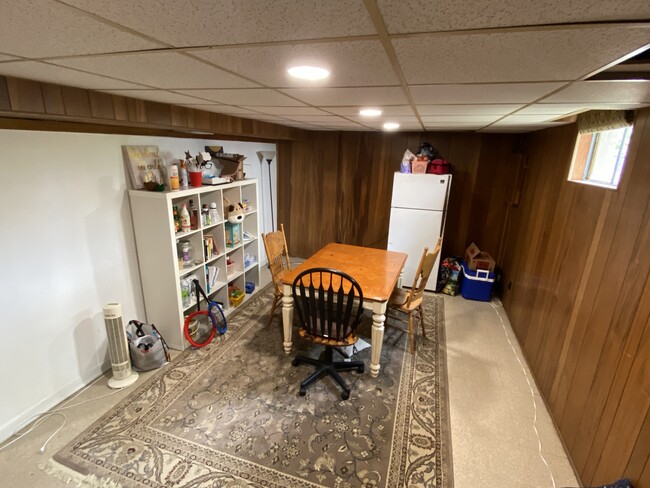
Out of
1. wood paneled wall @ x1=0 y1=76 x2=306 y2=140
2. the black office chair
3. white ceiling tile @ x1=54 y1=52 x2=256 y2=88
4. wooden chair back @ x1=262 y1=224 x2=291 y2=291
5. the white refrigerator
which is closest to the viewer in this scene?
white ceiling tile @ x1=54 y1=52 x2=256 y2=88

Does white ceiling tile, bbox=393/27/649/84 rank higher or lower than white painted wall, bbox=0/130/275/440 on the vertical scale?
higher

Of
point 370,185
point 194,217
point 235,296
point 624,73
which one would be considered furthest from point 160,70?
point 370,185

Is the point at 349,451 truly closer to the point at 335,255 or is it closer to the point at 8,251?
the point at 335,255

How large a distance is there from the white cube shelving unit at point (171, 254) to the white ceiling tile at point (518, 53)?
7.14 ft

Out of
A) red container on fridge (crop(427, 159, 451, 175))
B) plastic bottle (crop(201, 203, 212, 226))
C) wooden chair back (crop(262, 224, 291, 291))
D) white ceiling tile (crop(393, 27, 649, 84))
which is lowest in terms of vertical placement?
wooden chair back (crop(262, 224, 291, 291))

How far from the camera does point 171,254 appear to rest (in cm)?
259

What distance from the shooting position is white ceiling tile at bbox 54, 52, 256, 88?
3.23 feet

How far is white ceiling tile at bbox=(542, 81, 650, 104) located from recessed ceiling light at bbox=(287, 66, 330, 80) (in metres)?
0.91

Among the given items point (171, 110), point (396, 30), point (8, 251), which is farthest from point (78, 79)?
point (396, 30)

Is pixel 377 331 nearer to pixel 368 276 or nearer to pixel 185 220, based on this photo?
pixel 368 276

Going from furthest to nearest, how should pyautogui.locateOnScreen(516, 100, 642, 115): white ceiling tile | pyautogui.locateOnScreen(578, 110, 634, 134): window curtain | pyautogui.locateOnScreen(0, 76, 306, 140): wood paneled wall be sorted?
1. pyautogui.locateOnScreen(578, 110, 634, 134): window curtain
2. pyautogui.locateOnScreen(516, 100, 642, 115): white ceiling tile
3. pyautogui.locateOnScreen(0, 76, 306, 140): wood paneled wall

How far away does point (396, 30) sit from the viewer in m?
0.70

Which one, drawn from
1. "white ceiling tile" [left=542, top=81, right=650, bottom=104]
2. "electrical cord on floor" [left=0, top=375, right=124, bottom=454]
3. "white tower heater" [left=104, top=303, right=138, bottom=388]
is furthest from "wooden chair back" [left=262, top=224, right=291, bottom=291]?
"white ceiling tile" [left=542, top=81, right=650, bottom=104]

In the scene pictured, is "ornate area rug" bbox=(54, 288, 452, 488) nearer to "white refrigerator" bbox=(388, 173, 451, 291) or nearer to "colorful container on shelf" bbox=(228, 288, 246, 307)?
"colorful container on shelf" bbox=(228, 288, 246, 307)
